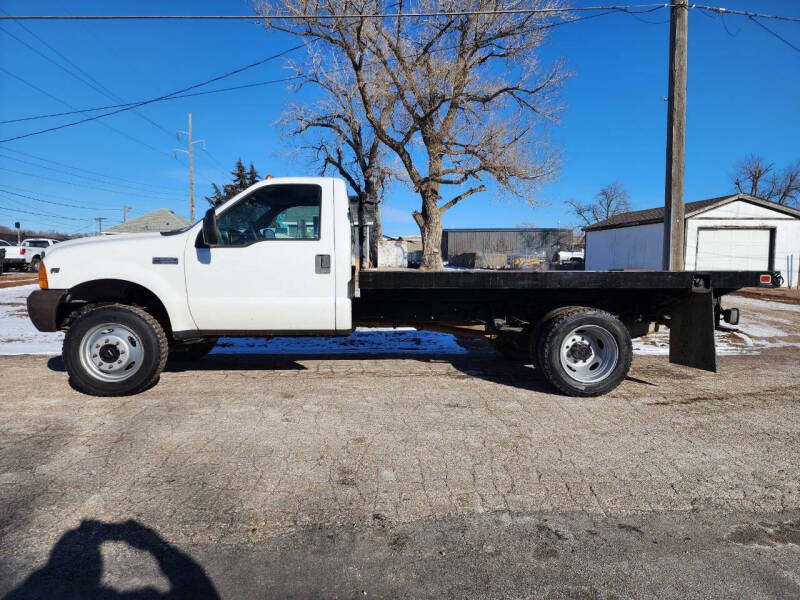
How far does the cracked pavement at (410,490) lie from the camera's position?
2188 mm

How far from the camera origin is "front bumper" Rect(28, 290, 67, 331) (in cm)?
461

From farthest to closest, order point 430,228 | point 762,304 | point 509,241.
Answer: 1. point 509,241
2. point 430,228
3. point 762,304

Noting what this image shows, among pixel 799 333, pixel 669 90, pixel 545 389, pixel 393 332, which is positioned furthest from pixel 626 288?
pixel 799 333

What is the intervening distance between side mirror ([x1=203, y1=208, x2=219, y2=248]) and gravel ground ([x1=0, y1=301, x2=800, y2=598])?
5.07ft

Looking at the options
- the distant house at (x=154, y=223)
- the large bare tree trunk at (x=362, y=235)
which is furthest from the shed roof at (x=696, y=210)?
the distant house at (x=154, y=223)

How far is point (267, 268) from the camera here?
15.4 feet

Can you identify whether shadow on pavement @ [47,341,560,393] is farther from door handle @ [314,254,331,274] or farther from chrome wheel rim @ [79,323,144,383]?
door handle @ [314,254,331,274]

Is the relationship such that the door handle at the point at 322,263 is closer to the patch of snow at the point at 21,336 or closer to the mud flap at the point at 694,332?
the mud flap at the point at 694,332

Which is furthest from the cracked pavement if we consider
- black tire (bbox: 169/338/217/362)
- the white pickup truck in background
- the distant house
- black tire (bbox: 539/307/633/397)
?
the distant house

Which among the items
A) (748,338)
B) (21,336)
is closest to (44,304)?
(21,336)

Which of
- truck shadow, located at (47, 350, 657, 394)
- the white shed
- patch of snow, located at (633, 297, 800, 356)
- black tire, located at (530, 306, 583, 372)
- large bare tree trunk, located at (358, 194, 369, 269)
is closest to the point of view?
black tire, located at (530, 306, 583, 372)

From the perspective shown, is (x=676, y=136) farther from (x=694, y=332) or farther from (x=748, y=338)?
(x=694, y=332)

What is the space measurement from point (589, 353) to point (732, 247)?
22696 millimetres

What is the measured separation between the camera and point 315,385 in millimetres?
5223
